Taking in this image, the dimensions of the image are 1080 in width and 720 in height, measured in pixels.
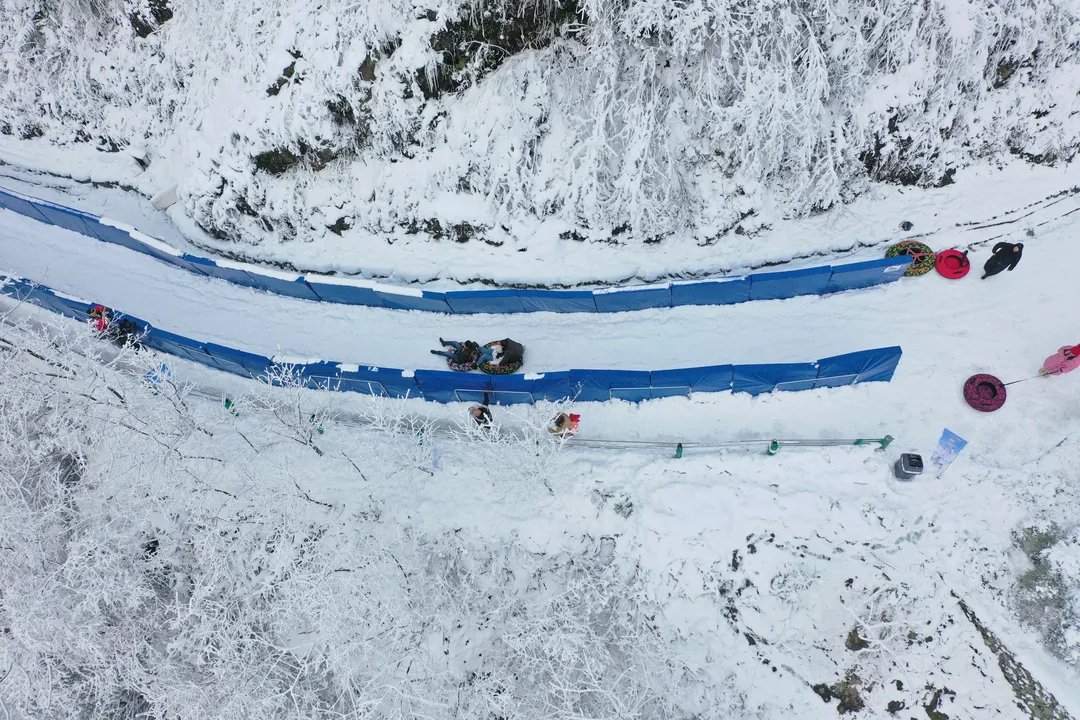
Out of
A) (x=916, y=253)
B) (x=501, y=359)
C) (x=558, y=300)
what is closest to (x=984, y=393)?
(x=916, y=253)

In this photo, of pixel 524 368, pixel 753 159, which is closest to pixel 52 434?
pixel 524 368

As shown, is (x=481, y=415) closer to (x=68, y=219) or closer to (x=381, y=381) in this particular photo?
(x=381, y=381)

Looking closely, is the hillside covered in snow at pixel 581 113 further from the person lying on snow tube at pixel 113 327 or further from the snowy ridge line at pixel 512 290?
the person lying on snow tube at pixel 113 327

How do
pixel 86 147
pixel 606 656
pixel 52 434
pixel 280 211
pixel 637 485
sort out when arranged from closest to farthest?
pixel 606 656 → pixel 637 485 → pixel 52 434 → pixel 280 211 → pixel 86 147

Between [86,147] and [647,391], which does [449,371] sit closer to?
[647,391]

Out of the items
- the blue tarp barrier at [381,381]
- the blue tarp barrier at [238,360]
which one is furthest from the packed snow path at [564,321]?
the blue tarp barrier at [381,381]

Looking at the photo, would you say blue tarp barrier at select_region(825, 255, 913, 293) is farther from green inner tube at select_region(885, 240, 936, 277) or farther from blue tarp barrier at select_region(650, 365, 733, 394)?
blue tarp barrier at select_region(650, 365, 733, 394)
